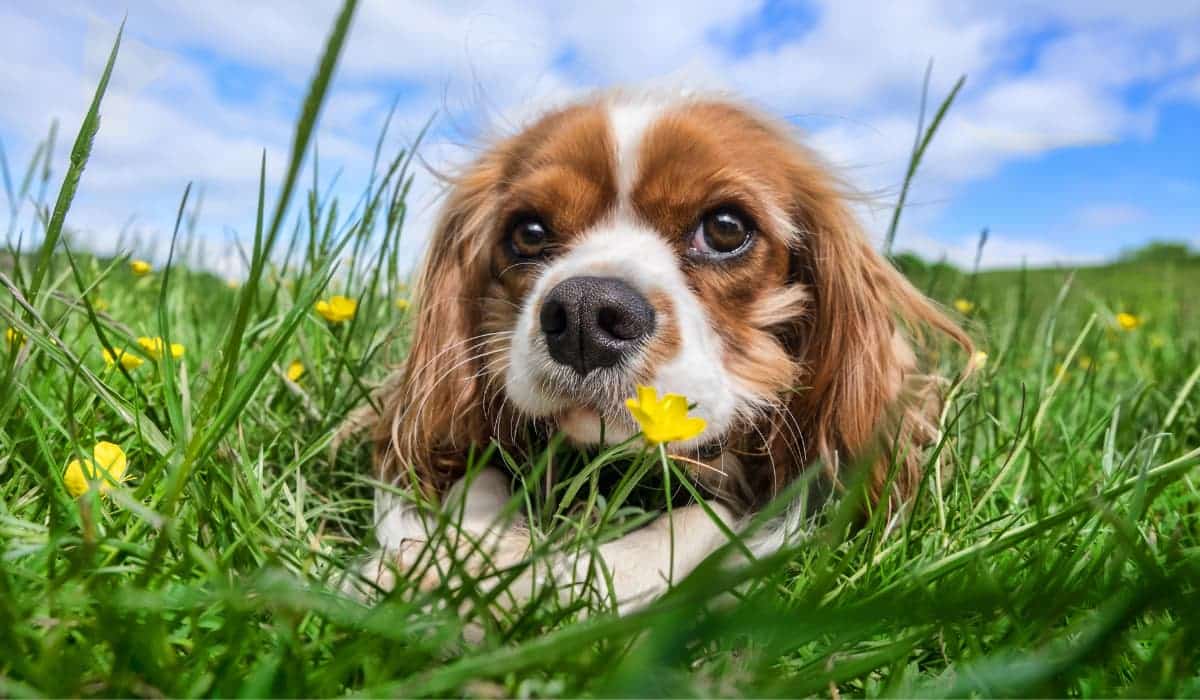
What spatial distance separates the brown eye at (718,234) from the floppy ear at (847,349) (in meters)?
0.20

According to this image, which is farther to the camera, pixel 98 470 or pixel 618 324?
pixel 618 324

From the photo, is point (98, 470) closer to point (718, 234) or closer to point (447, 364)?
point (447, 364)

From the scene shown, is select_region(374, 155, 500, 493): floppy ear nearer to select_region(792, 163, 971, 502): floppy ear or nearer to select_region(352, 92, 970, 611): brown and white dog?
select_region(352, 92, 970, 611): brown and white dog

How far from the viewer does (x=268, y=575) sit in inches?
31.3

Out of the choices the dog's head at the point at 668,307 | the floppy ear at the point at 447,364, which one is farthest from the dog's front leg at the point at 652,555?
the floppy ear at the point at 447,364

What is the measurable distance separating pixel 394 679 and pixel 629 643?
0.76ft

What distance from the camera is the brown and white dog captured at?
145 centimetres

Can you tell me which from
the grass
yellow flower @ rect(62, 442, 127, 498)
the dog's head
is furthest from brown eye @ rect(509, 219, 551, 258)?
yellow flower @ rect(62, 442, 127, 498)

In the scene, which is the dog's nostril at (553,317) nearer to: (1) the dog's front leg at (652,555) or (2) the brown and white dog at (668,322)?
(2) the brown and white dog at (668,322)

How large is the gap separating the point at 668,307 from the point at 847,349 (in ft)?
1.59

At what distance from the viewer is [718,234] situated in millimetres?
1672

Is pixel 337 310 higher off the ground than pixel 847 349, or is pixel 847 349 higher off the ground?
pixel 847 349

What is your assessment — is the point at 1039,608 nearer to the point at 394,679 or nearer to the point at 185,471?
the point at 394,679

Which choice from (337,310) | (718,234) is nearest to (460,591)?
(718,234)
